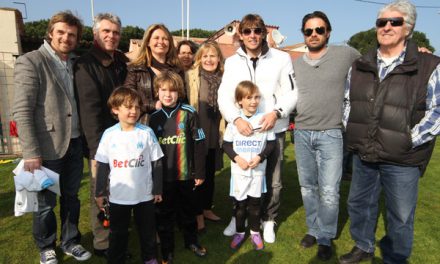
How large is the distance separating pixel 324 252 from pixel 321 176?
0.91 meters

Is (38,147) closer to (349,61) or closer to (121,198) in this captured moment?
(121,198)

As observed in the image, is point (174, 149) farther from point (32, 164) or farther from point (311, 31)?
point (311, 31)

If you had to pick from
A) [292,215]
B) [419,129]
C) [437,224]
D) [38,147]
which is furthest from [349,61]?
[38,147]

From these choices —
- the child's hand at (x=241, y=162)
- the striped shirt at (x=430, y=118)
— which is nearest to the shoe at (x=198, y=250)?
the child's hand at (x=241, y=162)

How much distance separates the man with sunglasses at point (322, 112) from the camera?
3277mm

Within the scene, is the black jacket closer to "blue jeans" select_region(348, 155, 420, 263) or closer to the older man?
the older man

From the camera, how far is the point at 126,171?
108 inches

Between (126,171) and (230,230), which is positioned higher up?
(126,171)

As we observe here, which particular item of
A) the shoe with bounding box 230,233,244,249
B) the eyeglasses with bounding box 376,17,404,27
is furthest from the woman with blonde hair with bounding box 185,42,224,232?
the eyeglasses with bounding box 376,17,404,27

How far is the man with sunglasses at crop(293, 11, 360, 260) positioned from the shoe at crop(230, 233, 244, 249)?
94 cm

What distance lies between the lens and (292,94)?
3.44m

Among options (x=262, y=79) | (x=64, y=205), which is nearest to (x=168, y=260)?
(x=64, y=205)

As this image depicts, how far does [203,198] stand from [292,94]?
1.97 meters

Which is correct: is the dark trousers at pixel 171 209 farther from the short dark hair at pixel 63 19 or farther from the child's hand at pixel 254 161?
the short dark hair at pixel 63 19
